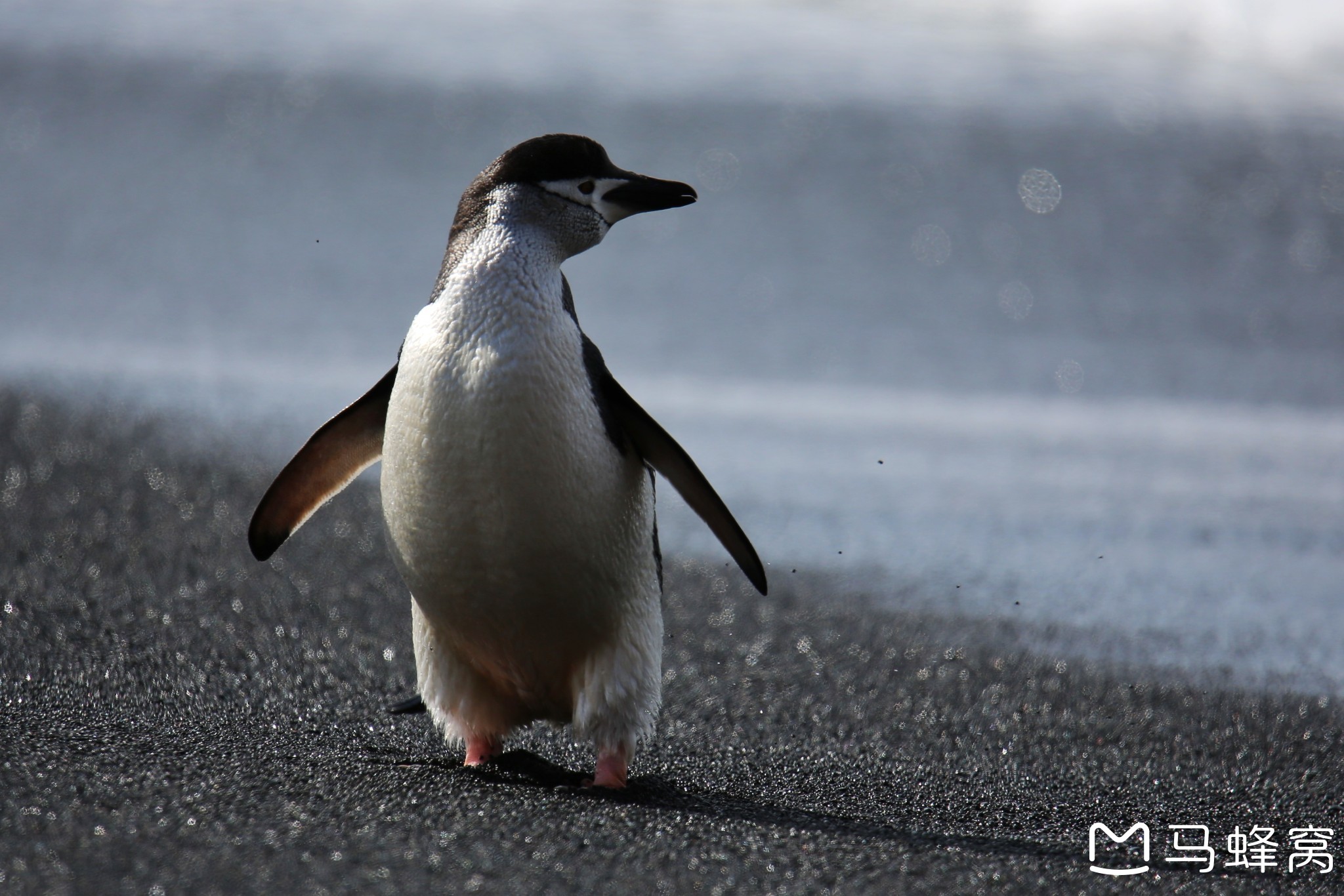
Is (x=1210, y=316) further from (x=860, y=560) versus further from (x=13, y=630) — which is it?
(x=13, y=630)

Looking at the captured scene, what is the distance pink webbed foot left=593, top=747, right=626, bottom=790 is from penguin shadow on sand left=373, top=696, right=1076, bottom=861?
2cm

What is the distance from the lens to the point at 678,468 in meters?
2.48

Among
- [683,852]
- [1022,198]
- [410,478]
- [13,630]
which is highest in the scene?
[1022,198]

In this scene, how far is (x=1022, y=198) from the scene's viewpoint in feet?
32.9

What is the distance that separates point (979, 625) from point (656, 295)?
5.31 meters

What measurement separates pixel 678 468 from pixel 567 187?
577 millimetres

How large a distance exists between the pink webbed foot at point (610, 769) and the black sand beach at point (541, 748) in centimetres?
6

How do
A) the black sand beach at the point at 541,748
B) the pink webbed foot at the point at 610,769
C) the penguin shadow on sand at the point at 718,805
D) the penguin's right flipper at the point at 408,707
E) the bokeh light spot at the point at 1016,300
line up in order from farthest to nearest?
1. the bokeh light spot at the point at 1016,300
2. the penguin's right flipper at the point at 408,707
3. the pink webbed foot at the point at 610,769
4. the penguin shadow on sand at the point at 718,805
5. the black sand beach at the point at 541,748

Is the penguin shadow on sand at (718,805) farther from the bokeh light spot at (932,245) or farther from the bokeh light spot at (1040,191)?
the bokeh light spot at (1040,191)

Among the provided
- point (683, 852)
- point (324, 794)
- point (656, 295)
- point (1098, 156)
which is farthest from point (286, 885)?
point (1098, 156)

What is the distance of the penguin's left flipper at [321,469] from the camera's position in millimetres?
2611

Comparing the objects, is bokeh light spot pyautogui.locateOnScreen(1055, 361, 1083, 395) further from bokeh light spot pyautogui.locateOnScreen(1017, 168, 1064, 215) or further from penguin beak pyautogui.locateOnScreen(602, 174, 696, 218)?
penguin beak pyautogui.locateOnScreen(602, 174, 696, 218)

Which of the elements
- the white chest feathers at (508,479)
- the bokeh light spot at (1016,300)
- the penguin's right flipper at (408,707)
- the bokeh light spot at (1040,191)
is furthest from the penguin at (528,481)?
the bokeh light spot at (1040,191)

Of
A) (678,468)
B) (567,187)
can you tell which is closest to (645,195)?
(567,187)
